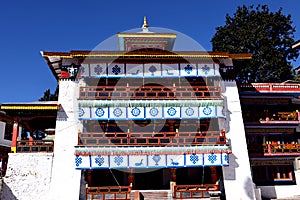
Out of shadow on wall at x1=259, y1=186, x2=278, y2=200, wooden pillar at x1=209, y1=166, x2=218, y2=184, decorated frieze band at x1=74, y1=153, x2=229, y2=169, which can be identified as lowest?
shadow on wall at x1=259, y1=186, x2=278, y2=200

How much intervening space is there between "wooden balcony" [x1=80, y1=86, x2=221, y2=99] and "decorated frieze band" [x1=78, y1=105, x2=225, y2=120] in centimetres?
80

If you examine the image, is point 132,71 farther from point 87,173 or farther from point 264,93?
point 264,93

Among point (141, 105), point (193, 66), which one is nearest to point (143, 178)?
point (141, 105)

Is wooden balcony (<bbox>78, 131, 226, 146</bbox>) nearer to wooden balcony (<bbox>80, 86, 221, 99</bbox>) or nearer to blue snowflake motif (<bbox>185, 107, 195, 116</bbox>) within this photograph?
blue snowflake motif (<bbox>185, 107, 195, 116</bbox>)

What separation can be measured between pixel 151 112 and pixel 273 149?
32.8 ft

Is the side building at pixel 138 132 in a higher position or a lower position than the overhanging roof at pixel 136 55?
lower

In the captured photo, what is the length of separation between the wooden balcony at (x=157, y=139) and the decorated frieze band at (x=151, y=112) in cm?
114

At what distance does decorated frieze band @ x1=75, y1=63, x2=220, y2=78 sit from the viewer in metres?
23.5

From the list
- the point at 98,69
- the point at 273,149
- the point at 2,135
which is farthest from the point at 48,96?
the point at 273,149

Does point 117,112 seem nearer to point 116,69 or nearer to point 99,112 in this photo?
point 99,112

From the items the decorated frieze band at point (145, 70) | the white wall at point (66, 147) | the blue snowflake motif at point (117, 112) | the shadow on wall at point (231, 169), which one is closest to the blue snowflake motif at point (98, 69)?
the decorated frieze band at point (145, 70)

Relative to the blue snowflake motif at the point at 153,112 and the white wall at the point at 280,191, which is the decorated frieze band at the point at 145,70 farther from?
the white wall at the point at 280,191

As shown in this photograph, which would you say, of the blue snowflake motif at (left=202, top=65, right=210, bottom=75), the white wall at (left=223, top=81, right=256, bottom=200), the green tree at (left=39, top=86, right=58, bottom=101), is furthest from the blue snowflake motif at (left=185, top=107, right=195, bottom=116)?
the green tree at (left=39, top=86, right=58, bottom=101)

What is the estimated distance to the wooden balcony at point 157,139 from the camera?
21094 millimetres
